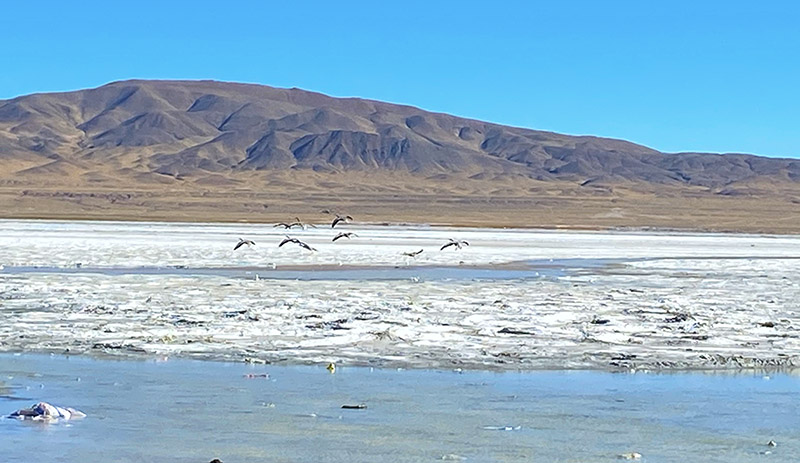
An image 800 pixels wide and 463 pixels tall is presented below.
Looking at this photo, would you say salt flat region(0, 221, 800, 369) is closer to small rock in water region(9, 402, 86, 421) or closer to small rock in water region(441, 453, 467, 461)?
small rock in water region(9, 402, 86, 421)

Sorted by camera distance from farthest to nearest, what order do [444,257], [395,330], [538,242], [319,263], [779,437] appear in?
[538,242], [444,257], [319,263], [395,330], [779,437]

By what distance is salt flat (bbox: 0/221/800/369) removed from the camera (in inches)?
452

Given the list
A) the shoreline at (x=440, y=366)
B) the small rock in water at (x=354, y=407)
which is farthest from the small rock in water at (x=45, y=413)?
the shoreline at (x=440, y=366)

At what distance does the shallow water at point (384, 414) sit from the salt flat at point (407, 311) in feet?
2.97

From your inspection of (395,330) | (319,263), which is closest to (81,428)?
(395,330)

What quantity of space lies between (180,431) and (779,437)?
3.67 m

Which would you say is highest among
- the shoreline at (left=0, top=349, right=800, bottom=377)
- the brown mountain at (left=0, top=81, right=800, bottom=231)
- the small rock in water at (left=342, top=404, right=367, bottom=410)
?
the brown mountain at (left=0, top=81, right=800, bottom=231)

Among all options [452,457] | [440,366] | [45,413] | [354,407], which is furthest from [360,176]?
[452,457]

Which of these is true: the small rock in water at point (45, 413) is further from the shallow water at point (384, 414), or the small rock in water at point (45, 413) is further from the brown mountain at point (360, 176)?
the brown mountain at point (360, 176)

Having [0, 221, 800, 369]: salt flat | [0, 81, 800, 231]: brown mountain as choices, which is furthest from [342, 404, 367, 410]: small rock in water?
[0, 81, 800, 231]: brown mountain

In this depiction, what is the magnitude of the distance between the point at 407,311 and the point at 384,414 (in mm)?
6641

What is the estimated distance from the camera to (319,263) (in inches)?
1072

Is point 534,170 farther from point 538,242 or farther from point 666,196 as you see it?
point 538,242

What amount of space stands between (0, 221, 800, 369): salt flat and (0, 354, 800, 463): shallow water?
91 centimetres
